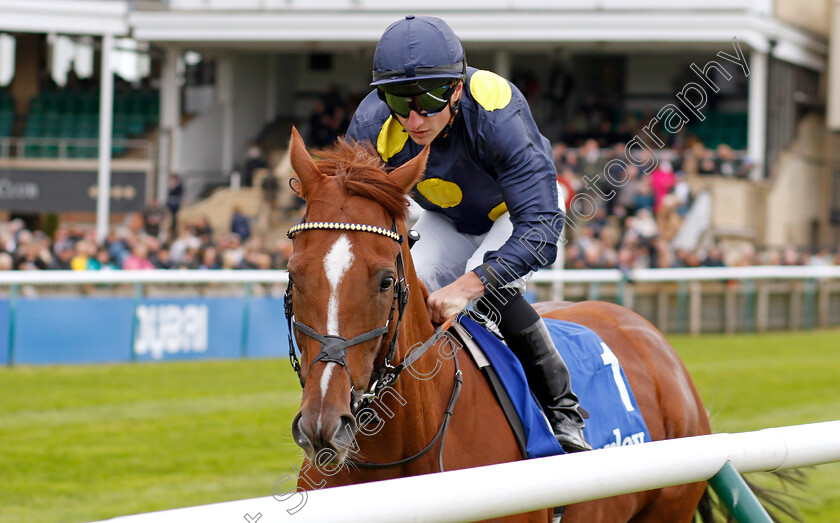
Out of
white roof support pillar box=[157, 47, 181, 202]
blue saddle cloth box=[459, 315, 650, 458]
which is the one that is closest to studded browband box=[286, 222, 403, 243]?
blue saddle cloth box=[459, 315, 650, 458]

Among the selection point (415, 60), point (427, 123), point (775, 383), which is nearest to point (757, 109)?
point (775, 383)

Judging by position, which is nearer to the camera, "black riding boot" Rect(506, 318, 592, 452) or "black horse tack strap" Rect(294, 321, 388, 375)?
"black horse tack strap" Rect(294, 321, 388, 375)

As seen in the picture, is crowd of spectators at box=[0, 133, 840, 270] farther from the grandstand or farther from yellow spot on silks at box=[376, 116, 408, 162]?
yellow spot on silks at box=[376, 116, 408, 162]

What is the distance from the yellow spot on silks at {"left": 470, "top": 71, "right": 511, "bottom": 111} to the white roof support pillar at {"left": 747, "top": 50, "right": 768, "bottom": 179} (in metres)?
15.8

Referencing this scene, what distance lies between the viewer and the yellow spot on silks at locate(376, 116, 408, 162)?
9.00ft

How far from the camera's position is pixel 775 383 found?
8.91 meters

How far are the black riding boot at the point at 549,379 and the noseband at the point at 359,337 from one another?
0.69m

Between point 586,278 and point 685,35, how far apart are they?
7.31 meters

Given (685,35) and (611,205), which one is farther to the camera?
(685,35)

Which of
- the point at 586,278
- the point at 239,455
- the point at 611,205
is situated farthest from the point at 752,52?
the point at 239,455

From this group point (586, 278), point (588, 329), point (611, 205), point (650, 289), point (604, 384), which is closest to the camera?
point (604, 384)

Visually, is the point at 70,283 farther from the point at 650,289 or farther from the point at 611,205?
the point at 611,205

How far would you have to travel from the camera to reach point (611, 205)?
15.0 meters

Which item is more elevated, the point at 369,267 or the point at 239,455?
the point at 369,267
